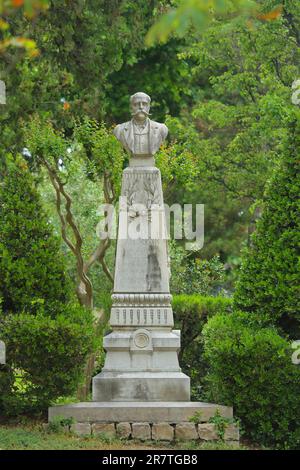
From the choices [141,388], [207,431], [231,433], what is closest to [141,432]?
[207,431]

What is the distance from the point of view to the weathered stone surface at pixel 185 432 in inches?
413

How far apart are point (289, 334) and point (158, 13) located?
8.16 metres

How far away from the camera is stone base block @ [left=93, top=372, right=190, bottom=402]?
11312mm

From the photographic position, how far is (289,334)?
11.5m

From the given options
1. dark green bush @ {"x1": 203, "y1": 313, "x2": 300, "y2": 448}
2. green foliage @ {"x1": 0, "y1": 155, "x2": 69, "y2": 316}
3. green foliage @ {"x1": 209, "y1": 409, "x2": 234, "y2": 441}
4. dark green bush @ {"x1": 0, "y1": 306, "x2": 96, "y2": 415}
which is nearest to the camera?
green foliage @ {"x1": 209, "y1": 409, "x2": 234, "y2": 441}

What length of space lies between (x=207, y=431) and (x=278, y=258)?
232 centimetres

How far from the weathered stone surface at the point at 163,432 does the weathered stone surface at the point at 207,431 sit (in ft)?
1.11

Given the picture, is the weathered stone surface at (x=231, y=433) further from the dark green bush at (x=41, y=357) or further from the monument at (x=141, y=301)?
the dark green bush at (x=41, y=357)

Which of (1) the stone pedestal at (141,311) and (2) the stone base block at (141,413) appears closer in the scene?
(2) the stone base block at (141,413)

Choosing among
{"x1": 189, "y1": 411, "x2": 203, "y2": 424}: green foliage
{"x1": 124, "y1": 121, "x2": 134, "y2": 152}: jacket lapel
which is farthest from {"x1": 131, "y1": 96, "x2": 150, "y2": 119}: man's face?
{"x1": 189, "y1": 411, "x2": 203, "y2": 424}: green foliage

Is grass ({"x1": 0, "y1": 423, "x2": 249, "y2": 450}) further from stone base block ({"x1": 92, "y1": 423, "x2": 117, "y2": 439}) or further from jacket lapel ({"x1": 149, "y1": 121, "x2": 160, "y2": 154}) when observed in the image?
jacket lapel ({"x1": 149, "y1": 121, "x2": 160, "y2": 154})

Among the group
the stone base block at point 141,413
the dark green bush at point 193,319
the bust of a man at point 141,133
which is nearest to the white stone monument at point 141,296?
the bust of a man at point 141,133

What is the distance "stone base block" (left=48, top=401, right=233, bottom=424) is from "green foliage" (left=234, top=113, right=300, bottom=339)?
58.3 inches

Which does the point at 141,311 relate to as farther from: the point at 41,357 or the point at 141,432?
the point at 141,432
